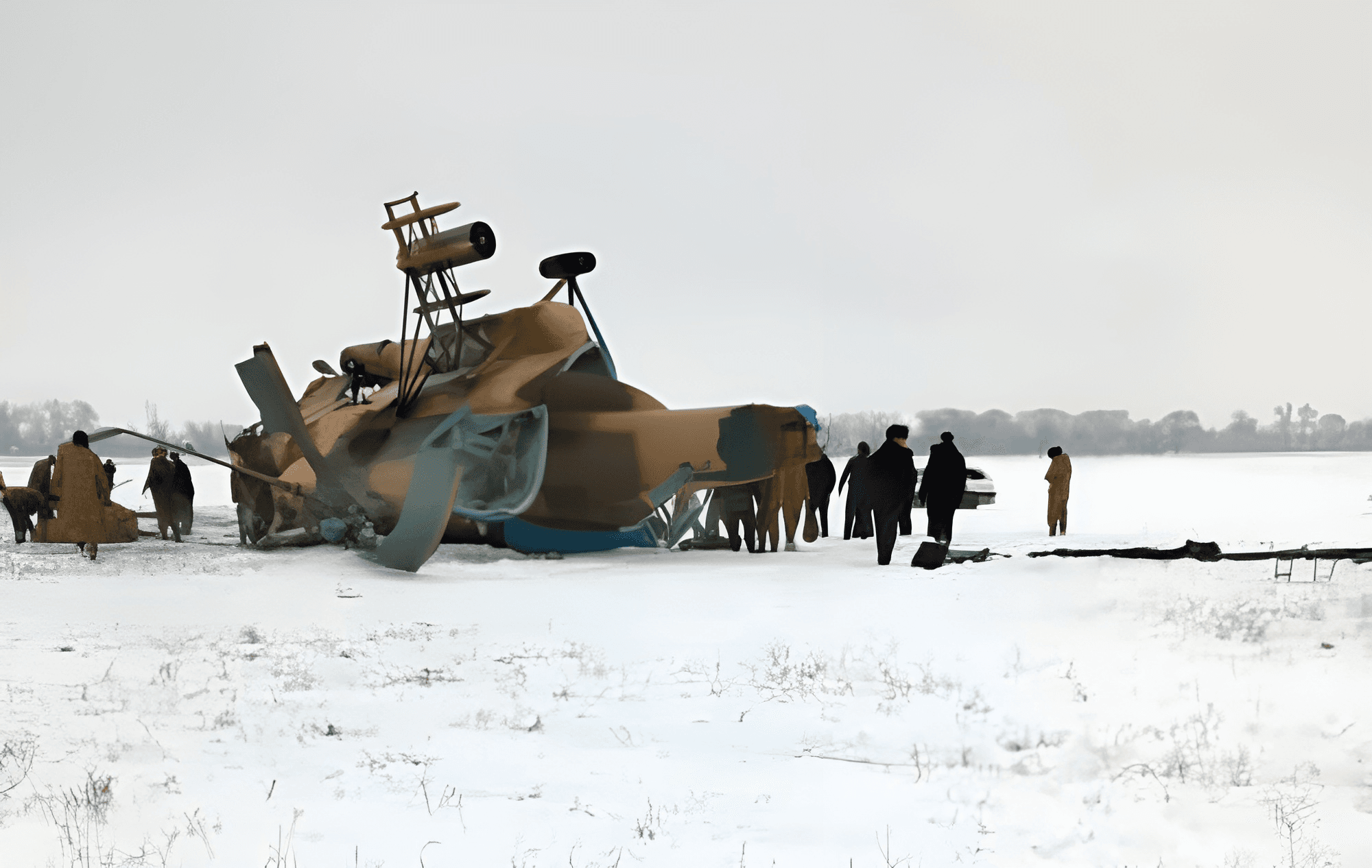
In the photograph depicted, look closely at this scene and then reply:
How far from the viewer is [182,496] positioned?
1695cm

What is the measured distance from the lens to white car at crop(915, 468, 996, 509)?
81.3 feet

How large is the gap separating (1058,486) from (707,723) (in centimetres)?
1162

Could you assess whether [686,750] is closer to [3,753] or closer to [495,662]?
[495,662]

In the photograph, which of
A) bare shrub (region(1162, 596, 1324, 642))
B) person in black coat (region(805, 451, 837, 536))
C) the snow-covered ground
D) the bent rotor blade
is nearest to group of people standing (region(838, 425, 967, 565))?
person in black coat (region(805, 451, 837, 536))

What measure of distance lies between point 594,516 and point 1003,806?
8.96 m

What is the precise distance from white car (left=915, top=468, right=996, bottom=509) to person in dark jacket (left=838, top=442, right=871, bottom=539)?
8.25 metres

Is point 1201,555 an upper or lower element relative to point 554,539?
upper

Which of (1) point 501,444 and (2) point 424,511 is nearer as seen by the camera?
(2) point 424,511

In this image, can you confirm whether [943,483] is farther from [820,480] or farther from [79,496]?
[79,496]

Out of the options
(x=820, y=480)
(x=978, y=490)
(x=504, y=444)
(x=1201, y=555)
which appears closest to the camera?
(x=1201, y=555)

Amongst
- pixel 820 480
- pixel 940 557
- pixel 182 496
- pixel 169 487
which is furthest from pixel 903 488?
pixel 182 496

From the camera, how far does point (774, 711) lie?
5586mm

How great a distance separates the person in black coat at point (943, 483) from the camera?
13.2m

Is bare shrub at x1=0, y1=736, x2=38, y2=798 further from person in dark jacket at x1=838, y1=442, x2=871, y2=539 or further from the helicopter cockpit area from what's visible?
person in dark jacket at x1=838, y1=442, x2=871, y2=539
